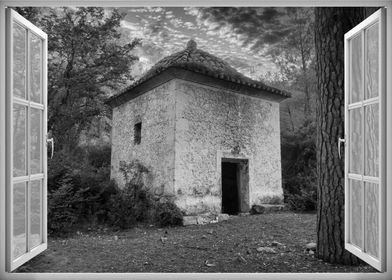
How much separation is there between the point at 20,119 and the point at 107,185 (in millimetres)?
5121

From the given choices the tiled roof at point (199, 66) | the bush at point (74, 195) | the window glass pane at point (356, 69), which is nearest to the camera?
the window glass pane at point (356, 69)

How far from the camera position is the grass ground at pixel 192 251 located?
3.47m

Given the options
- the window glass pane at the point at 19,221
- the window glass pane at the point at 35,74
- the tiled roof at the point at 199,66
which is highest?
the tiled roof at the point at 199,66

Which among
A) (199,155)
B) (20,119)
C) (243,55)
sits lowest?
(199,155)

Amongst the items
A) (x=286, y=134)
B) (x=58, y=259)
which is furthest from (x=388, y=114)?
(x=286, y=134)

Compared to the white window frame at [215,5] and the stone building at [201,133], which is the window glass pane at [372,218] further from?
the stone building at [201,133]

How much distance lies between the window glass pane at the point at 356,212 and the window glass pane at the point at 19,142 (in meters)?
2.68

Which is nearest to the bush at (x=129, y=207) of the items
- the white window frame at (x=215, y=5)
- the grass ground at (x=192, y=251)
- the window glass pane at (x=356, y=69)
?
the grass ground at (x=192, y=251)

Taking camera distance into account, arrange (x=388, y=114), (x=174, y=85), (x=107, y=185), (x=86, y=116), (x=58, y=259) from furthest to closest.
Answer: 1. (x=86, y=116)
2. (x=107, y=185)
3. (x=174, y=85)
4. (x=58, y=259)
5. (x=388, y=114)

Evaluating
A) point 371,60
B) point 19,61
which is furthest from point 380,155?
point 19,61

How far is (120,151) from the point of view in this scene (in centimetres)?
870

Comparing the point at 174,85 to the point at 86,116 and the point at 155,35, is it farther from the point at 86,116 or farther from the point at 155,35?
the point at 155,35

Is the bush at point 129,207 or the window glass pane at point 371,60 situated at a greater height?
A: the window glass pane at point 371,60

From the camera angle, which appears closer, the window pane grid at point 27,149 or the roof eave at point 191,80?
the window pane grid at point 27,149
